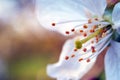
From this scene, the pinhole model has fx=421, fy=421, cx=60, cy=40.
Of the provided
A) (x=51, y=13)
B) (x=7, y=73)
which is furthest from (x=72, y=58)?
(x=7, y=73)

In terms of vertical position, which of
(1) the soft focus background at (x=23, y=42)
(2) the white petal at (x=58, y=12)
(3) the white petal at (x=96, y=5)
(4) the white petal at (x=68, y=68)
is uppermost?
(1) the soft focus background at (x=23, y=42)

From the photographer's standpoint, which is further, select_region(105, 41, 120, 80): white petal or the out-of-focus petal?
the out-of-focus petal

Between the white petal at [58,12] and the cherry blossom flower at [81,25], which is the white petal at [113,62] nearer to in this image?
the cherry blossom flower at [81,25]

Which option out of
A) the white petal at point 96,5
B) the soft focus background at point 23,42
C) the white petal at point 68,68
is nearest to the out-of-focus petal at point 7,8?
the soft focus background at point 23,42

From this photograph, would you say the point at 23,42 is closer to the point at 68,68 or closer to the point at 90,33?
the point at 68,68

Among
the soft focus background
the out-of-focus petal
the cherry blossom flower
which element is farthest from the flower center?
the out-of-focus petal

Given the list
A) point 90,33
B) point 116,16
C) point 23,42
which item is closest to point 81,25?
point 90,33

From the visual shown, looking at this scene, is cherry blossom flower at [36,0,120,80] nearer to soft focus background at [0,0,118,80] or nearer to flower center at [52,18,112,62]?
flower center at [52,18,112,62]
